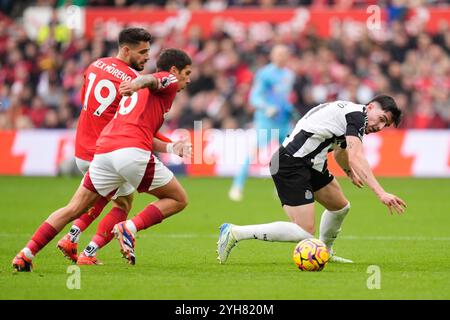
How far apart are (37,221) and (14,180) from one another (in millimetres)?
7989

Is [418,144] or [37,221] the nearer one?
[37,221]

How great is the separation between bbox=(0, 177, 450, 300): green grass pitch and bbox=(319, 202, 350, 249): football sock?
41 cm

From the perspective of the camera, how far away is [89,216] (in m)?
9.73

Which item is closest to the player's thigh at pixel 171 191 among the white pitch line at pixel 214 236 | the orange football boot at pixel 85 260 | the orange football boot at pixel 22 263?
the orange football boot at pixel 85 260

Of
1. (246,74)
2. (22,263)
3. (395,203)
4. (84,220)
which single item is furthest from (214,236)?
(246,74)

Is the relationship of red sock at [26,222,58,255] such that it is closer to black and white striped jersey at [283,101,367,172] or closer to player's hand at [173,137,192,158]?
player's hand at [173,137,192,158]

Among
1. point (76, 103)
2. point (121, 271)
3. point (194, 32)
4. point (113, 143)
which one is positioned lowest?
point (121, 271)

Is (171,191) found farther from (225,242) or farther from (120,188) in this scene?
(225,242)

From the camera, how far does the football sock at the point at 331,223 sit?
977 centimetres

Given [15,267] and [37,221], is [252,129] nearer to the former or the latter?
[37,221]

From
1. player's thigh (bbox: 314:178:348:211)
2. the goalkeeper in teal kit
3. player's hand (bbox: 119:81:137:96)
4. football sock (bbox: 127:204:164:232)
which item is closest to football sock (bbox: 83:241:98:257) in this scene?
football sock (bbox: 127:204:164:232)

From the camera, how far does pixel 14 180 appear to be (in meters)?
21.4

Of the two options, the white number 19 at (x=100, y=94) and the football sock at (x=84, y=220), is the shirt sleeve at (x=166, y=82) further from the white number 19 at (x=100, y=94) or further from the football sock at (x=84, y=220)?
the football sock at (x=84, y=220)

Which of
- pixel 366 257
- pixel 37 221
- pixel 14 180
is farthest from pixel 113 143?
pixel 14 180
